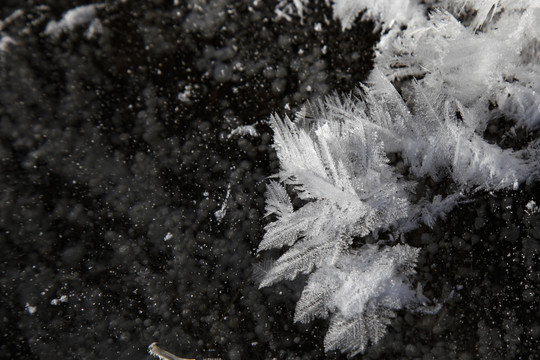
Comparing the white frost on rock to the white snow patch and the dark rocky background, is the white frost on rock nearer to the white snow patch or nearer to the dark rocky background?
the dark rocky background

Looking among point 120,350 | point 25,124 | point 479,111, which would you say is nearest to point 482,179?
point 479,111

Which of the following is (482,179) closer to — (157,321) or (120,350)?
(157,321)

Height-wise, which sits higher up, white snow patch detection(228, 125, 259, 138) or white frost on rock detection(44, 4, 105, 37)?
white frost on rock detection(44, 4, 105, 37)

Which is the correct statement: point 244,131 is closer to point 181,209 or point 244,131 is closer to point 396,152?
point 181,209

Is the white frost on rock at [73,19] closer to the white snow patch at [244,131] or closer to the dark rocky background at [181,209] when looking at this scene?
the dark rocky background at [181,209]

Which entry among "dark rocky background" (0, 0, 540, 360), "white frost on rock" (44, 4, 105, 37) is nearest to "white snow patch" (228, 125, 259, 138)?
"dark rocky background" (0, 0, 540, 360)

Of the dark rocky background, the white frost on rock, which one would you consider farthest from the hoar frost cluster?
the white frost on rock
